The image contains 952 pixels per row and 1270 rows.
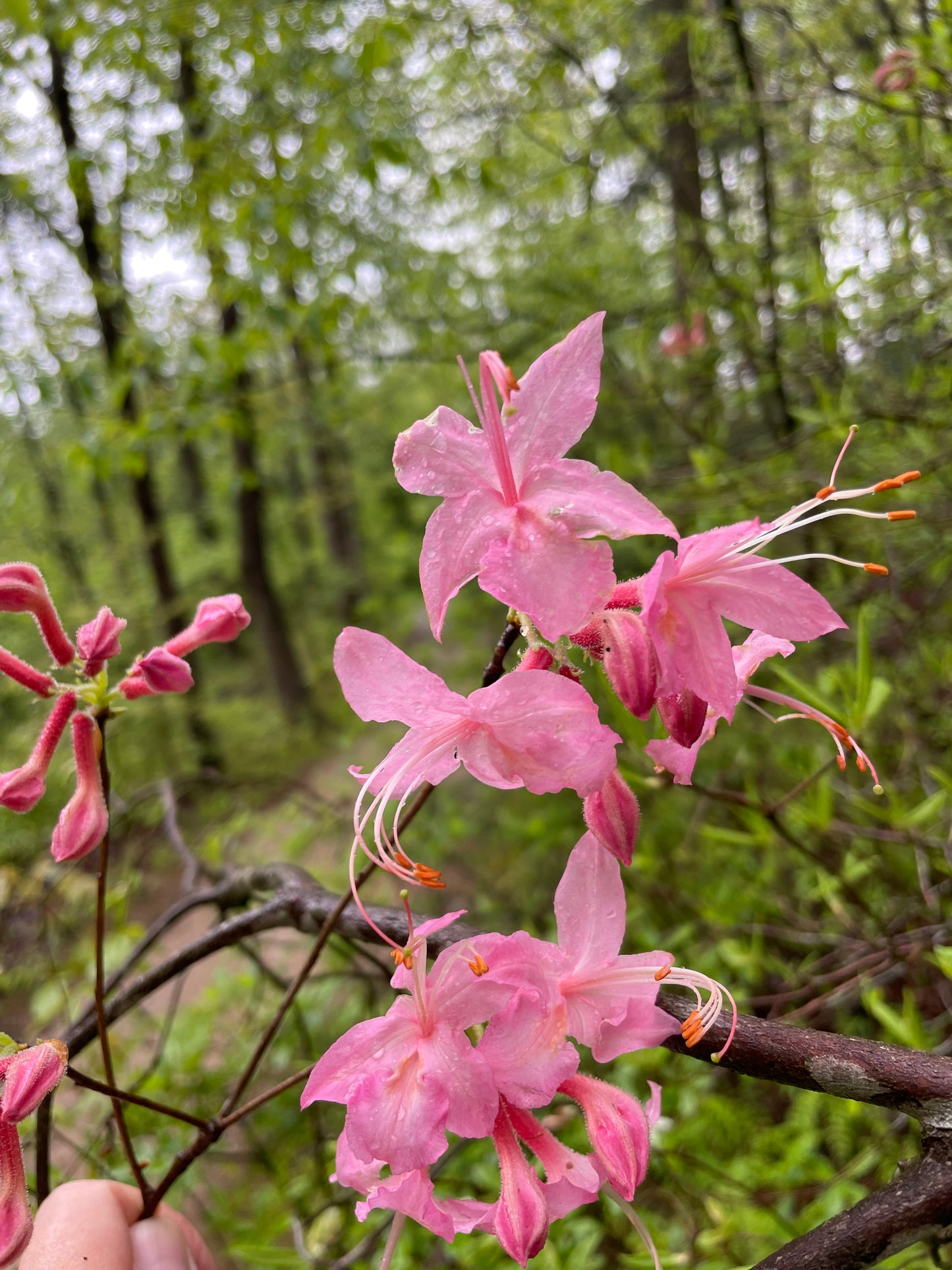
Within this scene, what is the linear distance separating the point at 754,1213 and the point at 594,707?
200 centimetres

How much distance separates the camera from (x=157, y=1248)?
0.92 meters

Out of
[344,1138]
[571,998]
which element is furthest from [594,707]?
[344,1138]

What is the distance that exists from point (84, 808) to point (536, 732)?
53 centimetres

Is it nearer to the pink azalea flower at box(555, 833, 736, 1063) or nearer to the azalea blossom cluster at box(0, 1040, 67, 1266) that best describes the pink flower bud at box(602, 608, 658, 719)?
the pink azalea flower at box(555, 833, 736, 1063)

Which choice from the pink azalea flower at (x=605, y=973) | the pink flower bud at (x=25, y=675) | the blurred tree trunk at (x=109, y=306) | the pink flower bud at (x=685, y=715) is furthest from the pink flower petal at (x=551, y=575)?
the blurred tree trunk at (x=109, y=306)

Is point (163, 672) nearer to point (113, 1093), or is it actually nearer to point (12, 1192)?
point (113, 1093)

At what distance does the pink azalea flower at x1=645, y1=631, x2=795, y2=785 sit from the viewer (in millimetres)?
711

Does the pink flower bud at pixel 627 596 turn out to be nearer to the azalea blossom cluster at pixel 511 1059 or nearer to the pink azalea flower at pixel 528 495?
the pink azalea flower at pixel 528 495

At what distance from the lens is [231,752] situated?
7973mm

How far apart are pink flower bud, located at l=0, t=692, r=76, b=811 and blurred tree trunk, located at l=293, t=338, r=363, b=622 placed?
3956 millimetres

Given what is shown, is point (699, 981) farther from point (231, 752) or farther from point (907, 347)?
point (231, 752)

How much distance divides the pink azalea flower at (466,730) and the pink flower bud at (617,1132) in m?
0.26

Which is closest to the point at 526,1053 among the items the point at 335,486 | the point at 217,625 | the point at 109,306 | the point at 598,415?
the point at 217,625

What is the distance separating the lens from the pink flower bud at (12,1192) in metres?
0.76
